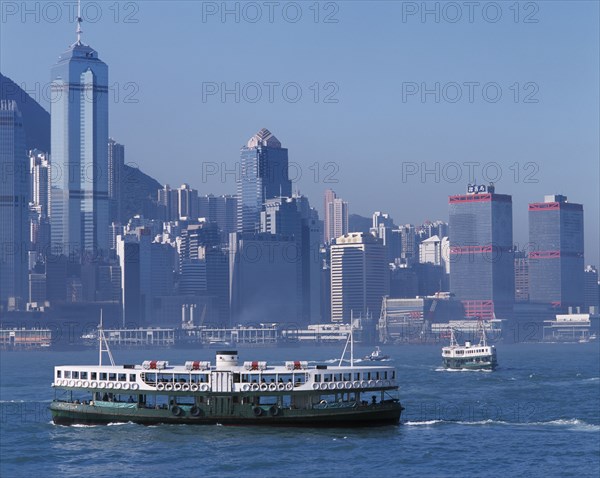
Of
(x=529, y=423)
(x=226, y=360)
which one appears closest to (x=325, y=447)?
(x=226, y=360)

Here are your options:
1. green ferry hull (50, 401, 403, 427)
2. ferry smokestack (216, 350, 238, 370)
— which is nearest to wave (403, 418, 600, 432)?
green ferry hull (50, 401, 403, 427)

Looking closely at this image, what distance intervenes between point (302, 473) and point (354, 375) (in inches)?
702

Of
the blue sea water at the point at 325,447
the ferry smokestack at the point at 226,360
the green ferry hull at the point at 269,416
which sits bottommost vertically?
the blue sea water at the point at 325,447

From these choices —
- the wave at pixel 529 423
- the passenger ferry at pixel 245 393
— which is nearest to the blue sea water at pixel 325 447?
the wave at pixel 529 423

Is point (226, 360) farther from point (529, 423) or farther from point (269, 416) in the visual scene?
point (529, 423)

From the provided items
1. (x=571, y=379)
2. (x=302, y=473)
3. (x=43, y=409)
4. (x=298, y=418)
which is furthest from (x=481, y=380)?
(x=302, y=473)

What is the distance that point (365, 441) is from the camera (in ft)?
292

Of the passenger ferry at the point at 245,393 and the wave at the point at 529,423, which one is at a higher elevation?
the passenger ferry at the point at 245,393

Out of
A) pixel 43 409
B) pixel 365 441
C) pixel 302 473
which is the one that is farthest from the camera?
pixel 43 409

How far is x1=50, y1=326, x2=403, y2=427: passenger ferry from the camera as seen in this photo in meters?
94.6

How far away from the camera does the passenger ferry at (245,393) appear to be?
94625 mm

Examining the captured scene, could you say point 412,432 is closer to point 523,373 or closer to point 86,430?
point 86,430

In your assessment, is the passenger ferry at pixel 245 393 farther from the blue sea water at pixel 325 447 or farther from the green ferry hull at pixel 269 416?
the blue sea water at pixel 325 447

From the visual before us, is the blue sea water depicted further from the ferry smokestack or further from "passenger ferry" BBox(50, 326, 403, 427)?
the ferry smokestack
